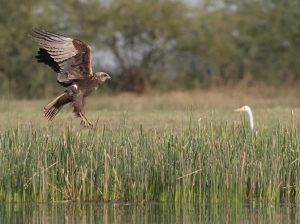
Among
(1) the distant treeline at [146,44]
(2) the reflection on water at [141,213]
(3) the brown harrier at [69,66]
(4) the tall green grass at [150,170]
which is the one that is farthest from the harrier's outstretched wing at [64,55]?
(1) the distant treeline at [146,44]

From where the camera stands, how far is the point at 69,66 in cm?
1512

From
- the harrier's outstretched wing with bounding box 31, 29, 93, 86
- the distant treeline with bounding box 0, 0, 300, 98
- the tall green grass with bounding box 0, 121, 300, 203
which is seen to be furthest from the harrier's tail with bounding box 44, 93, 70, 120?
the distant treeline with bounding box 0, 0, 300, 98

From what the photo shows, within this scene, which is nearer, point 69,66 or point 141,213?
point 141,213

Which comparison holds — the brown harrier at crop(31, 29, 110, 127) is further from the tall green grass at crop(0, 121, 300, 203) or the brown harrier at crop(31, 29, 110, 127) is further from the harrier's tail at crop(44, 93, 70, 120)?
the tall green grass at crop(0, 121, 300, 203)

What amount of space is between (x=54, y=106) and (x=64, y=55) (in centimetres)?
100

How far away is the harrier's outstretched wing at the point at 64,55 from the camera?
48.0 feet

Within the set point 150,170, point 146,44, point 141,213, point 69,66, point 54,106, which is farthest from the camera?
point 146,44

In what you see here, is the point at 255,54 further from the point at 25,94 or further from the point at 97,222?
the point at 97,222

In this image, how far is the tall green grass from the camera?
36.4ft

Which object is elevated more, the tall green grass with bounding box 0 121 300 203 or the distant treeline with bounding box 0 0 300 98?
the distant treeline with bounding box 0 0 300 98

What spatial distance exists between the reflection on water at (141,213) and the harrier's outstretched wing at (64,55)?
408cm

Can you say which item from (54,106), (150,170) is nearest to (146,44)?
(54,106)

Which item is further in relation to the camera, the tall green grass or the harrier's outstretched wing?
the harrier's outstretched wing

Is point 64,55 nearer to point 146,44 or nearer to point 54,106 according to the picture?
point 54,106
